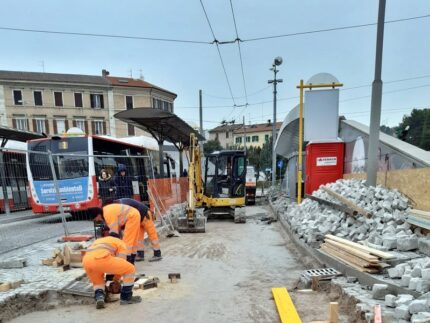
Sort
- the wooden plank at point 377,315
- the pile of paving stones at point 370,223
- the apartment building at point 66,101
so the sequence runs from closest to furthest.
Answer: the wooden plank at point 377,315, the pile of paving stones at point 370,223, the apartment building at point 66,101

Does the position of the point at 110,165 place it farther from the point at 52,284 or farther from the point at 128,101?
the point at 128,101

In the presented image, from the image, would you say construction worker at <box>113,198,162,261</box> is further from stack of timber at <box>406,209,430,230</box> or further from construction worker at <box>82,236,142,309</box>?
stack of timber at <box>406,209,430,230</box>

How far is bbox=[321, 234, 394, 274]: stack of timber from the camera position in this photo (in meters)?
4.51

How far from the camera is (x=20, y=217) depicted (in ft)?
24.7

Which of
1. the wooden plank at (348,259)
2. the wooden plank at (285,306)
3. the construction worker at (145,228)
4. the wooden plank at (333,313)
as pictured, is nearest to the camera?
the wooden plank at (333,313)

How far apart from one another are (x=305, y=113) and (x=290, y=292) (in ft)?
23.3

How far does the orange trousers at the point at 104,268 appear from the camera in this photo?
4.20m

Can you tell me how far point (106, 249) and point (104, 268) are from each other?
0.81ft

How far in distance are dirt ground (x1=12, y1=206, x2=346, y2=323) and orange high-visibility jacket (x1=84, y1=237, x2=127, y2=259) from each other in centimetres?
77

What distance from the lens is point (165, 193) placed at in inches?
451

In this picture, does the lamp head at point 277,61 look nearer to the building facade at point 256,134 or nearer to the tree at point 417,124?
the tree at point 417,124

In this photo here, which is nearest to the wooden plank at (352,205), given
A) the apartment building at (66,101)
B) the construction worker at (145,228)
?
the construction worker at (145,228)

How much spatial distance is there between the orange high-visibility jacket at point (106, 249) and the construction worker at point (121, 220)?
0.29 meters

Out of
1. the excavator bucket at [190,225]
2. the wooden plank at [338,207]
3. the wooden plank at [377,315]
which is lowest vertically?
the excavator bucket at [190,225]
